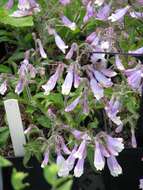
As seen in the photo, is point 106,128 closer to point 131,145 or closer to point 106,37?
point 131,145

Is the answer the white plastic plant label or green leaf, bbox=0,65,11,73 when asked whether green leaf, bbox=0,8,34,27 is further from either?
the white plastic plant label

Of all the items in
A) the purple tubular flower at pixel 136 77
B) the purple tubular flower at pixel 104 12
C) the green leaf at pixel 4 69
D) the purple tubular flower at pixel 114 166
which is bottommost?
the purple tubular flower at pixel 114 166

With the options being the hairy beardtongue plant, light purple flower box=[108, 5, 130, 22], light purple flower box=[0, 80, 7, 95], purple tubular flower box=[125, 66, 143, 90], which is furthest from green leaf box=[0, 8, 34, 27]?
purple tubular flower box=[125, 66, 143, 90]

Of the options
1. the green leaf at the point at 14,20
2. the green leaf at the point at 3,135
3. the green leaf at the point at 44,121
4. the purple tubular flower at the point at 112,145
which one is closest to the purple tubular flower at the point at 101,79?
the purple tubular flower at the point at 112,145

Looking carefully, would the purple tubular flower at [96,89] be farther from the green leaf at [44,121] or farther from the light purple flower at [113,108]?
the green leaf at [44,121]

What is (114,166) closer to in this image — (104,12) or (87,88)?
(87,88)

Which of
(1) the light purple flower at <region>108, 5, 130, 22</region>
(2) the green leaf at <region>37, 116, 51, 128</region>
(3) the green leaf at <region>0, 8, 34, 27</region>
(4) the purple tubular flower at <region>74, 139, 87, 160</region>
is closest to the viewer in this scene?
(4) the purple tubular flower at <region>74, 139, 87, 160</region>

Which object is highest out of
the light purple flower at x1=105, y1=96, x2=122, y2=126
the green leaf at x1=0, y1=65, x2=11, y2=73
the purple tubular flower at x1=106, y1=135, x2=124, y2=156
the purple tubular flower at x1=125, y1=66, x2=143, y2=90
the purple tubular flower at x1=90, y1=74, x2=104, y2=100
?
the purple tubular flower at x1=125, y1=66, x2=143, y2=90
